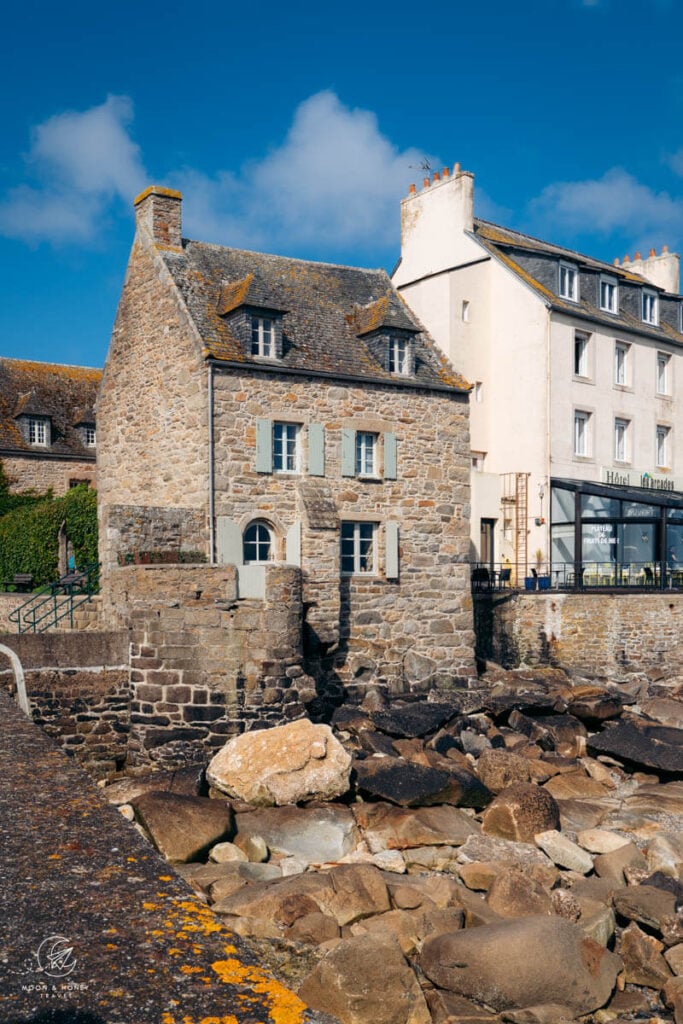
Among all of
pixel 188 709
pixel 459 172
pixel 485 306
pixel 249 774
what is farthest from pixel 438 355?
pixel 249 774

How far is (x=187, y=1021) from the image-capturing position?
322 centimetres

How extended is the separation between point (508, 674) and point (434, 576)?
293 cm

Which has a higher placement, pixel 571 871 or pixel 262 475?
pixel 262 475

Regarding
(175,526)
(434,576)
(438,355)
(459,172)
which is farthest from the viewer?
(459,172)

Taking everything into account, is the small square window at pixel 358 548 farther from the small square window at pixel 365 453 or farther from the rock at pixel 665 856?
the rock at pixel 665 856

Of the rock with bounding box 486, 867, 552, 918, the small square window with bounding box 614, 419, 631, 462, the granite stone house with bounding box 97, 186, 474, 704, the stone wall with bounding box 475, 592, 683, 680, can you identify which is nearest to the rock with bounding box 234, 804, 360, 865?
the rock with bounding box 486, 867, 552, 918

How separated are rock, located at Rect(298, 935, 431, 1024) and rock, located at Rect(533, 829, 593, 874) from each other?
4.37 m

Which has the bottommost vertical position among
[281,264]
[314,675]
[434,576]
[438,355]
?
[314,675]

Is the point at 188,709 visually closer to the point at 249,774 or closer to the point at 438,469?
the point at 249,774

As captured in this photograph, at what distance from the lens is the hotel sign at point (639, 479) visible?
92.4 ft

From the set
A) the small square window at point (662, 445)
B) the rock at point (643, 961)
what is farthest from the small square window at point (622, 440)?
the rock at point (643, 961)

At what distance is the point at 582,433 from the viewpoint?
2775cm

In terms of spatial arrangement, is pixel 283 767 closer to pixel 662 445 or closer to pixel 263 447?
pixel 263 447

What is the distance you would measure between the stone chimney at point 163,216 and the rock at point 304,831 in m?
13.5
